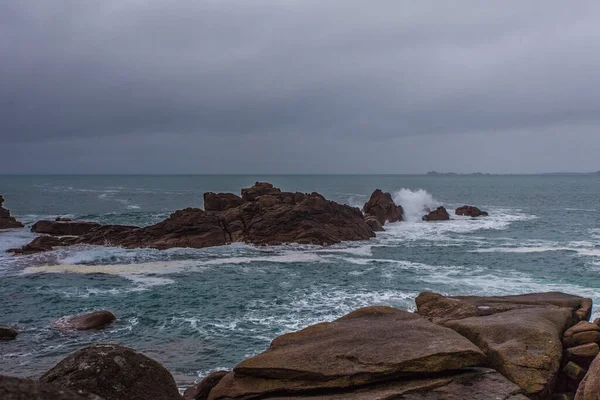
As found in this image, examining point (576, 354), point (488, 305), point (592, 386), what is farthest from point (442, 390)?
point (488, 305)

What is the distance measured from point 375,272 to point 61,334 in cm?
2263

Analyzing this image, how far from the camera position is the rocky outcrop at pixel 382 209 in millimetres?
72000

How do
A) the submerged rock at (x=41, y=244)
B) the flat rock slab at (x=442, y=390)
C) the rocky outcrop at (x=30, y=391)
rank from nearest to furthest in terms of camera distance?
the rocky outcrop at (x=30, y=391) < the flat rock slab at (x=442, y=390) < the submerged rock at (x=41, y=244)

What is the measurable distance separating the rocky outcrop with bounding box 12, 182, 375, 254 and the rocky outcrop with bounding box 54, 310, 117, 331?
23196mm

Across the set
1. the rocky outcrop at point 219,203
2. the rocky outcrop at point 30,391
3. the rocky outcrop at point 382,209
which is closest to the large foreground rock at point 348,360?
the rocky outcrop at point 30,391

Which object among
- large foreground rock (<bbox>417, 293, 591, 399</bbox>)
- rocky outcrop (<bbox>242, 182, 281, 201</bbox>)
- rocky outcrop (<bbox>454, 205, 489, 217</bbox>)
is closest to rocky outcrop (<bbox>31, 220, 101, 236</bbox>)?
rocky outcrop (<bbox>242, 182, 281, 201</bbox>)

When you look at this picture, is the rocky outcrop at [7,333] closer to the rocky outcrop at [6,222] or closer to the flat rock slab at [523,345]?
the flat rock slab at [523,345]

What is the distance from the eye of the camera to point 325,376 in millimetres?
10711

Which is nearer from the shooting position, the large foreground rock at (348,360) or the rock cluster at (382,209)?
the large foreground rock at (348,360)

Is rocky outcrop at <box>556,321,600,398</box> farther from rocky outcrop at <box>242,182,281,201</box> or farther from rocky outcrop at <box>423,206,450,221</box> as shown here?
rocky outcrop at <box>423,206,450,221</box>

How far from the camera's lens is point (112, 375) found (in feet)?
30.0

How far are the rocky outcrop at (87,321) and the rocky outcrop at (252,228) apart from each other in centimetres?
2320

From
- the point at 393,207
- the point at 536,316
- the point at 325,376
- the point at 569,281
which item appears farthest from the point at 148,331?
the point at 393,207

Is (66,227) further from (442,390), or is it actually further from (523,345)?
(442,390)
